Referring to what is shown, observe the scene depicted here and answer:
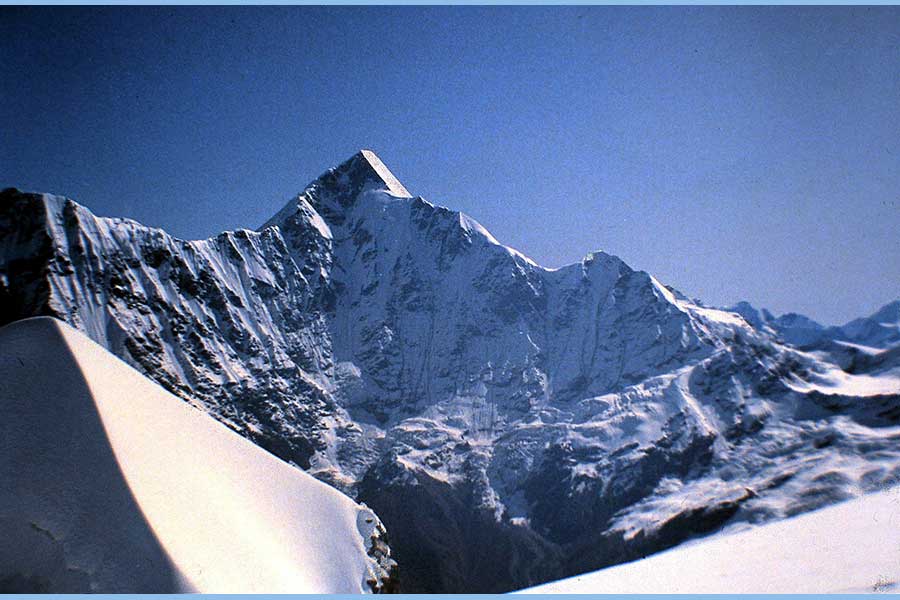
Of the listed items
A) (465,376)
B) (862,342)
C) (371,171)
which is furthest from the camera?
(371,171)

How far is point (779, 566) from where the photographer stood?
11953 mm

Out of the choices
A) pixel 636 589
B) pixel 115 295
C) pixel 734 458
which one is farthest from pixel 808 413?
pixel 115 295

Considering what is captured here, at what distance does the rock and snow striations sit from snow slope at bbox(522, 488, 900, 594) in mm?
43943

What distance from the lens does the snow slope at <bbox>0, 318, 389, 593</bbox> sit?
1177 centimetres

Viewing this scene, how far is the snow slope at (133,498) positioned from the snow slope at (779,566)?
5940 mm

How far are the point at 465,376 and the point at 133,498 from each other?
80.0 meters

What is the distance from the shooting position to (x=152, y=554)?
1189cm

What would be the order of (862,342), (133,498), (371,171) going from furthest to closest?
1. (371,171)
2. (862,342)
3. (133,498)

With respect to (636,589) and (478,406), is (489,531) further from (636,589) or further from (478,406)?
(636,589)

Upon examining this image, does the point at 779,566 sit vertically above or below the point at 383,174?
below

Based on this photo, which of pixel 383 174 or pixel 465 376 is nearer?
pixel 465 376

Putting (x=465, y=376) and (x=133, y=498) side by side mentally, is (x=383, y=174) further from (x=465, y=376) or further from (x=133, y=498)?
(x=133, y=498)

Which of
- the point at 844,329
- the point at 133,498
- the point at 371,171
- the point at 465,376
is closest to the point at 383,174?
the point at 371,171

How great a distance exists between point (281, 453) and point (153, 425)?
233ft
